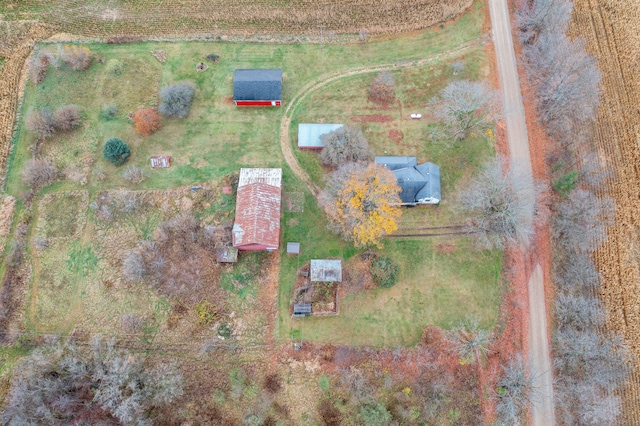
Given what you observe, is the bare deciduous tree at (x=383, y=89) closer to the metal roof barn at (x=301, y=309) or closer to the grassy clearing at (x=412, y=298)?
the grassy clearing at (x=412, y=298)

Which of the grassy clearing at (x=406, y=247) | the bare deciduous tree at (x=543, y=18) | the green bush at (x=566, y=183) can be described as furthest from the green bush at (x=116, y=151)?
the bare deciduous tree at (x=543, y=18)

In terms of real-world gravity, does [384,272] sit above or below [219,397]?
above

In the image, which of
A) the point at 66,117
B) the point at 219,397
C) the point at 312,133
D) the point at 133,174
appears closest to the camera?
the point at 219,397

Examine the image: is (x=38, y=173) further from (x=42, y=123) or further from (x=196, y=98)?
(x=196, y=98)

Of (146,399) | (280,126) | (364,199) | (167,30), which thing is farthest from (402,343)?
(167,30)

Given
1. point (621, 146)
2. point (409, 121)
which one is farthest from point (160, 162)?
point (621, 146)

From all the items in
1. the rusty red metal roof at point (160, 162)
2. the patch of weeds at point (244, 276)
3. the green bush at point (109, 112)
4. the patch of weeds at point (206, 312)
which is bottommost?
the patch of weeds at point (206, 312)
